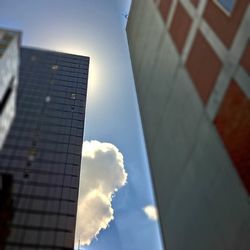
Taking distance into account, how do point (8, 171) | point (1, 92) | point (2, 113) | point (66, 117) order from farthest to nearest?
point (66, 117) < point (8, 171) < point (2, 113) < point (1, 92)

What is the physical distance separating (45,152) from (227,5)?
79.1 m

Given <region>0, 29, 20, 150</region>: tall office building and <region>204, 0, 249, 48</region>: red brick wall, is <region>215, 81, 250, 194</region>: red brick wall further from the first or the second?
<region>0, 29, 20, 150</region>: tall office building

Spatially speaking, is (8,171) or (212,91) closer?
(212,91)

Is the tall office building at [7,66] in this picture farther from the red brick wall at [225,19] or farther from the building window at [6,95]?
the red brick wall at [225,19]

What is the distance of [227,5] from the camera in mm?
17297

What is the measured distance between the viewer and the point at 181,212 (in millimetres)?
21797

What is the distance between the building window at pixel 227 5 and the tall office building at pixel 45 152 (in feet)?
139

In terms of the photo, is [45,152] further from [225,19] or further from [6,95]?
[225,19]

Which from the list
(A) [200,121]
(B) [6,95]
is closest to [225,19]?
(A) [200,121]

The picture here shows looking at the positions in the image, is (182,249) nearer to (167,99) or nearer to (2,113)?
(167,99)

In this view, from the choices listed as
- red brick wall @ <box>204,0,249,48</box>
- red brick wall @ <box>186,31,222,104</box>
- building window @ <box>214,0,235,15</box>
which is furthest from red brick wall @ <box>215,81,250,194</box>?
building window @ <box>214,0,235,15</box>

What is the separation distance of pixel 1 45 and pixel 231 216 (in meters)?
39.6

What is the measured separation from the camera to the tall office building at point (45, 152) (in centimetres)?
7306

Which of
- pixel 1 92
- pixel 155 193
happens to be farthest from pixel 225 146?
pixel 1 92
